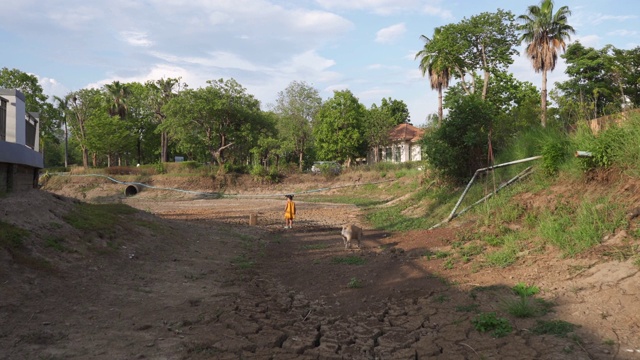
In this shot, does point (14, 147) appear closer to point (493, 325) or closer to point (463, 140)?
point (493, 325)

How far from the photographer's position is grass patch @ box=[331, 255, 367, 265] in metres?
10.5

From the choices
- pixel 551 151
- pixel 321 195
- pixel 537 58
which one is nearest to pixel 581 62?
pixel 537 58

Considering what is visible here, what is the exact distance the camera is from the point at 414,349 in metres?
5.38

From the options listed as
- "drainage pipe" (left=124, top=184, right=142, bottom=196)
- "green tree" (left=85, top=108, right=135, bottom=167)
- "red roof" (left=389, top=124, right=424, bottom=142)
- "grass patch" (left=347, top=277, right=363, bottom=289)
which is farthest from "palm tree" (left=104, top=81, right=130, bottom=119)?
"grass patch" (left=347, top=277, right=363, bottom=289)

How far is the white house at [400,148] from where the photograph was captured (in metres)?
51.8

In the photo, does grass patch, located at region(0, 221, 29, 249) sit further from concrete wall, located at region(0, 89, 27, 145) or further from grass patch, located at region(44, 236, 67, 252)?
concrete wall, located at region(0, 89, 27, 145)

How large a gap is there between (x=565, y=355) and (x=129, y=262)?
817 cm

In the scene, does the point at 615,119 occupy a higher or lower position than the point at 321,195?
higher

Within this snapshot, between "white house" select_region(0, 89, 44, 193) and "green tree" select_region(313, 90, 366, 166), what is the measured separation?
35.4 metres

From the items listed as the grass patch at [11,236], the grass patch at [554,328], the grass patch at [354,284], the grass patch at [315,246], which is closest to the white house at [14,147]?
the grass patch at [11,236]

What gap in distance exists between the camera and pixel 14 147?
1168cm

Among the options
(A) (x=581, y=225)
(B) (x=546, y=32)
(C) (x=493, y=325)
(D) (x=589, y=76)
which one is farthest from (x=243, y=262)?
(D) (x=589, y=76)

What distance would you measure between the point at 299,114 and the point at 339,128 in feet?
20.3

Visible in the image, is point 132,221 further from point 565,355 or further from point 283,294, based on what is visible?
point 565,355
